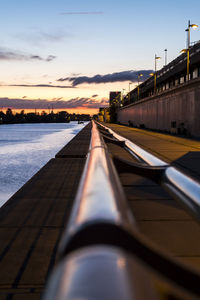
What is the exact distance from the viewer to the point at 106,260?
0.76 metres

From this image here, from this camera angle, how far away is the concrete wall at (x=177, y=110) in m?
22.8

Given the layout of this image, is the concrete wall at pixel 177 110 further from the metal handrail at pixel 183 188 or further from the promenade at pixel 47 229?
the metal handrail at pixel 183 188

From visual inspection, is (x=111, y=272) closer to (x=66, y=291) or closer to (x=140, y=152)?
(x=66, y=291)

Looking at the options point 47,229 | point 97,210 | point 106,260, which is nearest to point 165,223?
point 47,229

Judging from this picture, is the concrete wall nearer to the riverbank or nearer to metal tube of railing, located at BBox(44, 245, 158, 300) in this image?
the riverbank

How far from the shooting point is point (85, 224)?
95cm

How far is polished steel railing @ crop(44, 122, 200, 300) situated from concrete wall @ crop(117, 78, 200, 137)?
73.4 feet

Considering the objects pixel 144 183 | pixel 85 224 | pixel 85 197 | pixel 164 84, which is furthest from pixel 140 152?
pixel 164 84

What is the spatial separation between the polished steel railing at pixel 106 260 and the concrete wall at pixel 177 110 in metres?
22.4

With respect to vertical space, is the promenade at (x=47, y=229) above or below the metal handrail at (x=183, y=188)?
below

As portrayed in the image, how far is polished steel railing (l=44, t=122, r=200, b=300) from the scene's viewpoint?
0.67m

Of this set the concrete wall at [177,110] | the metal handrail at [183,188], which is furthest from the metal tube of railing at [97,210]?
the concrete wall at [177,110]

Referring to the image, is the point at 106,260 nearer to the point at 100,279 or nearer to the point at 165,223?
the point at 100,279

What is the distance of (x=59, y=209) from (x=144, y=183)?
6.63 ft
